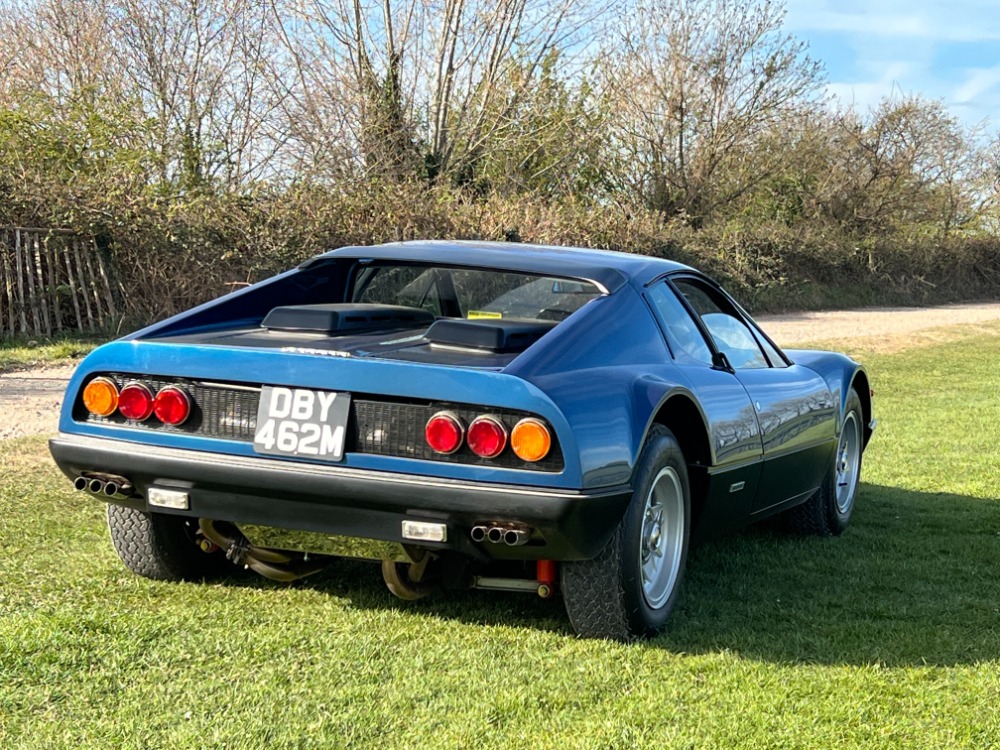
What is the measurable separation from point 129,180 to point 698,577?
11722mm

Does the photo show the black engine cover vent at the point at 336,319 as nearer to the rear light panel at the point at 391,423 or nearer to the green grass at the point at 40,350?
the rear light panel at the point at 391,423

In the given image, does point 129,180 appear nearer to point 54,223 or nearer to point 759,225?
point 54,223

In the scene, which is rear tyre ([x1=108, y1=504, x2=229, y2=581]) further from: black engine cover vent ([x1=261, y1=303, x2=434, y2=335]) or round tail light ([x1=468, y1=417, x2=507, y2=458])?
round tail light ([x1=468, y1=417, x2=507, y2=458])

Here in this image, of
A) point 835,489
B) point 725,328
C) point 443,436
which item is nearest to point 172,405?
point 443,436

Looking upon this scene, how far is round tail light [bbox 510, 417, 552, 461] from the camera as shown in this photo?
11.1ft

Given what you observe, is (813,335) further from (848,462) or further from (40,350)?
(848,462)

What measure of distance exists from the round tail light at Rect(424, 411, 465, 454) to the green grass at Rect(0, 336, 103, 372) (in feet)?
31.5

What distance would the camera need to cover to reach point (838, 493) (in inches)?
239

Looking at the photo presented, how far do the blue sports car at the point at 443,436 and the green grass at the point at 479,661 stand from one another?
0.63 ft

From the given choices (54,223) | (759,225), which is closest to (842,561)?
(54,223)

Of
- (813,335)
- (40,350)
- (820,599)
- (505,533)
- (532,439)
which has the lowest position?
(813,335)

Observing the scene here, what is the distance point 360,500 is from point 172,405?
733 mm

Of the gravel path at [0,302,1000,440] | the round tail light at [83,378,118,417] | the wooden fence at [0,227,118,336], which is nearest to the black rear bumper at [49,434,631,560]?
the round tail light at [83,378,118,417]

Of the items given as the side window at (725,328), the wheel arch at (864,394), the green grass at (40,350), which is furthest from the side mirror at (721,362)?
the green grass at (40,350)
